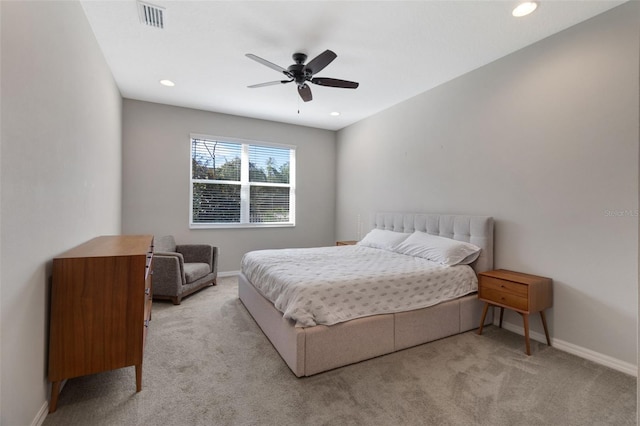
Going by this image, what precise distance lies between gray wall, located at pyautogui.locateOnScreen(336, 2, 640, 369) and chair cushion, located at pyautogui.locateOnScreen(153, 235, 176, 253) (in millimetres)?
3859

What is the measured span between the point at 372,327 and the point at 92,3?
3410mm

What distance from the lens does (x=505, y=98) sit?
2971 mm

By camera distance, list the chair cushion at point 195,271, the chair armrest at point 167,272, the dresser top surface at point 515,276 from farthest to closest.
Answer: the chair cushion at point 195,271, the chair armrest at point 167,272, the dresser top surface at point 515,276

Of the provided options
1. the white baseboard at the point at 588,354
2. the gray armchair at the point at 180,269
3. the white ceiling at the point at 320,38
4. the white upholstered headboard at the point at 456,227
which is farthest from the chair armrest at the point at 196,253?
the white baseboard at the point at 588,354

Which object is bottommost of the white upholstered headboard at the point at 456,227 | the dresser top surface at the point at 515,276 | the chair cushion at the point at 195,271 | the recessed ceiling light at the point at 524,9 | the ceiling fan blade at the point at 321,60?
the chair cushion at the point at 195,271

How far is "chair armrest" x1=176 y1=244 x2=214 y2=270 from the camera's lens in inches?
168

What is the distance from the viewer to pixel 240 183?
5.16 m

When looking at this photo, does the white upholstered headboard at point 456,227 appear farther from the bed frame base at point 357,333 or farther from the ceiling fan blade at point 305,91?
the ceiling fan blade at point 305,91

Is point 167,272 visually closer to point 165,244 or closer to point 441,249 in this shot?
point 165,244

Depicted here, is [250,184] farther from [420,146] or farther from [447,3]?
[447,3]

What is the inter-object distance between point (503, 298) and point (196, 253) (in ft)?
12.9

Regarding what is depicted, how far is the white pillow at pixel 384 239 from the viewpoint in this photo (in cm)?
382

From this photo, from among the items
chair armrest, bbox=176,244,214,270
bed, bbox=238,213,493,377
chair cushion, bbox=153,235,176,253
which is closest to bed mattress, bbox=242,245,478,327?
bed, bbox=238,213,493,377

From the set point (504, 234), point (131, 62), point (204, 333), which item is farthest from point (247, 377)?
point (131, 62)
